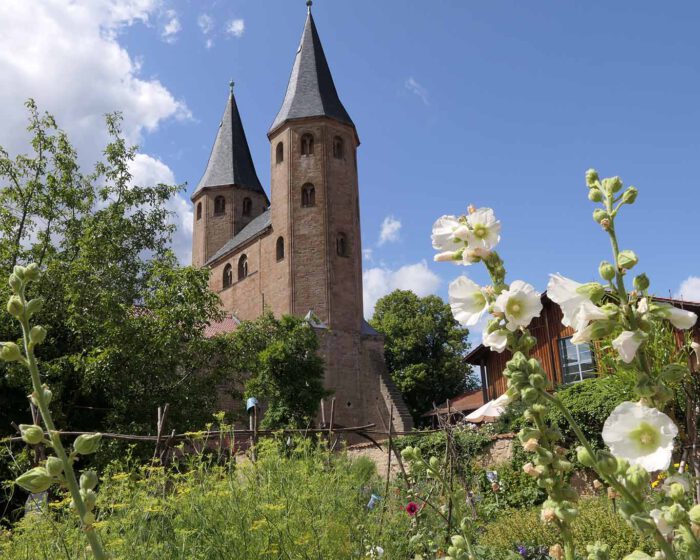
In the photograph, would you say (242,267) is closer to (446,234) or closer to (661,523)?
(446,234)

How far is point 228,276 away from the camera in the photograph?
108 feet

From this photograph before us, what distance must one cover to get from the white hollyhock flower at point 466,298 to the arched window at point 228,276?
3168 centimetres

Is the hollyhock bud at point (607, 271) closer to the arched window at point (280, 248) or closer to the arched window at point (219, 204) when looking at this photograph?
the arched window at point (280, 248)

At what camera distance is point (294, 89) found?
98.4 ft

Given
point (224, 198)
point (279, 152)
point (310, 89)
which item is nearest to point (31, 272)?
point (279, 152)

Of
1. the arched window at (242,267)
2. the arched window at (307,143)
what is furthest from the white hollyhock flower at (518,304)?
the arched window at (242,267)

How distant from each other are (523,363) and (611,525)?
5.50 meters

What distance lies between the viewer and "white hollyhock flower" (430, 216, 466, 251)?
1.52 meters

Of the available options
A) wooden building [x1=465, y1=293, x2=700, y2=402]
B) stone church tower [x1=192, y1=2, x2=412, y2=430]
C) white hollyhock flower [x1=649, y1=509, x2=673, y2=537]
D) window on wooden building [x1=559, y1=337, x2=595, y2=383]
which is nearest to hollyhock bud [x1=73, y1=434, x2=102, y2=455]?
white hollyhock flower [x1=649, y1=509, x2=673, y2=537]

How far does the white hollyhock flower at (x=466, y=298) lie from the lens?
1.47m

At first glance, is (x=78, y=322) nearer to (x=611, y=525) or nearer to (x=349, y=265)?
(x=611, y=525)

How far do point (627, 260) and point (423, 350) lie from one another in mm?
35995

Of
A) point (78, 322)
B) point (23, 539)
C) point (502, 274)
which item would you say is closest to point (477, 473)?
point (23, 539)

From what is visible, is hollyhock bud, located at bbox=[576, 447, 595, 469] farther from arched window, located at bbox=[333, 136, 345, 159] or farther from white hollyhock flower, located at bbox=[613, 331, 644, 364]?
arched window, located at bbox=[333, 136, 345, 159]
